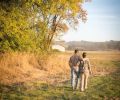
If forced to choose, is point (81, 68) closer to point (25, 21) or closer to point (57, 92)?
point (57, 92)

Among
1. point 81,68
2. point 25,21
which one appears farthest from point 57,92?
point 25,21

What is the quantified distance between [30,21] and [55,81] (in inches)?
191

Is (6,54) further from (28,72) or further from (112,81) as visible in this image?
(112,81)

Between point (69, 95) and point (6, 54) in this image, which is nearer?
point (69, 95)

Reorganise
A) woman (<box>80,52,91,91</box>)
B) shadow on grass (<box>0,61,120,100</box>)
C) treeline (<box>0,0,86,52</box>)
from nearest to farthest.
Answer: shadow on grass (<box>0,61,120,100</box>) → woman (<box>80,52,91,91</box>) → treeline (<box>0,0,86,52</box>)

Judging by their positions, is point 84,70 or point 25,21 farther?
A: point 25,21

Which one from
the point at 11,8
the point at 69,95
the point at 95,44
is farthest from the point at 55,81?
the point at 95,44

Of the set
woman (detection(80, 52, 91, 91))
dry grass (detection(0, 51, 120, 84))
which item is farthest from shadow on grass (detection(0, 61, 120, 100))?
dry grass (detection(0, 51, 120, 84))

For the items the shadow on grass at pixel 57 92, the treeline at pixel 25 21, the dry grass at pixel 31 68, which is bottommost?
the shadow on grass at pixel 57 92

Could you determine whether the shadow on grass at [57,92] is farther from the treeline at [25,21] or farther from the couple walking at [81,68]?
the treeline at [25,21]

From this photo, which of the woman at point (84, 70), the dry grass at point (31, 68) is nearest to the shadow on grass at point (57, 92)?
the woman at point (84, 70)

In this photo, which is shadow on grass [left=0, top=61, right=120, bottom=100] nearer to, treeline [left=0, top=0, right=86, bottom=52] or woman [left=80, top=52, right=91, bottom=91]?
woman [left=80, top=52, right=91, bottom=91]

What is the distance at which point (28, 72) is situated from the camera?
61.5 ft

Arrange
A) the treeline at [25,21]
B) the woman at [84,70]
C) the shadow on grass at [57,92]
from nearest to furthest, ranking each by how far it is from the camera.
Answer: the shadow on grass at [57,92] → the woman at [84,70] → the treeline at [25,21]
